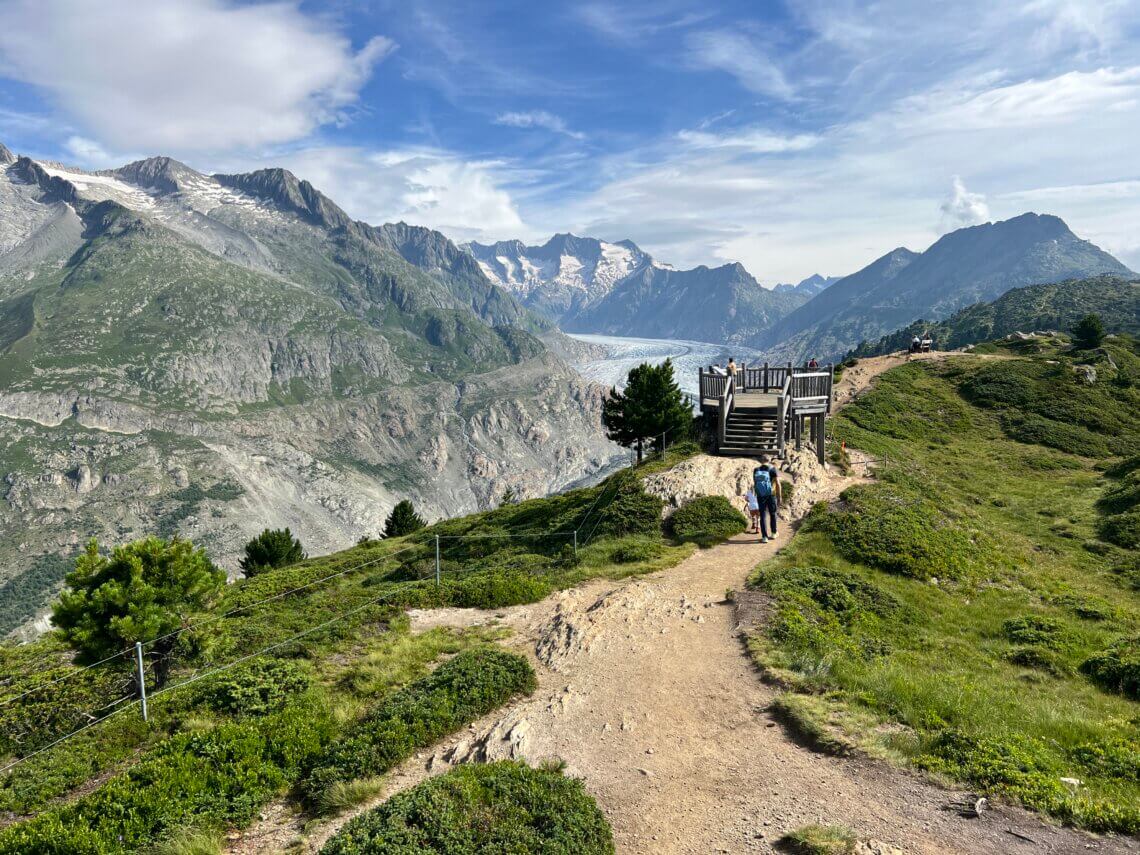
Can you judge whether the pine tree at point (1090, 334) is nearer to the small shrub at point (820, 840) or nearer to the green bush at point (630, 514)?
the green bush at point (630, 514)

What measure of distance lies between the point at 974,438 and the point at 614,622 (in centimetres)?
4421

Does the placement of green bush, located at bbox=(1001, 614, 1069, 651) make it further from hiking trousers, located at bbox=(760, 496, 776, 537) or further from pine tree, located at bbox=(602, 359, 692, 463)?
pine tree, located at bbox=(602, 359, 692, 463)

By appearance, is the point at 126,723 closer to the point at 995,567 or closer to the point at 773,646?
the point at 773,646

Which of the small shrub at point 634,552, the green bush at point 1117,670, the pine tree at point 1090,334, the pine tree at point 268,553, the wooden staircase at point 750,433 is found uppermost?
the pine tree at point 1090,334

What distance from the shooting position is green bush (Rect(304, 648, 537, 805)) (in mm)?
10188

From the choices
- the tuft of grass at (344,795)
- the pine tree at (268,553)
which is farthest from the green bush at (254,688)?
the pine tree at (268,553)

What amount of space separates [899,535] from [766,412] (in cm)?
1017

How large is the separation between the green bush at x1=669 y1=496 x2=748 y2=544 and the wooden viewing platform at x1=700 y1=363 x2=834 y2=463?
519cm

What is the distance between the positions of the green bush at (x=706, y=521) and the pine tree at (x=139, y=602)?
16694 mm

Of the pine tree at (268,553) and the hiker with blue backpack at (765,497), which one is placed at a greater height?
the hiker with blue backpack at (765,497)

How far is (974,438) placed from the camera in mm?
46531

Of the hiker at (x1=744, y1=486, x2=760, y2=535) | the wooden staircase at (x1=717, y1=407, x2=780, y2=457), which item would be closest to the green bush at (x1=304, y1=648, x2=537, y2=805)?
the hiker at (x1=744, y1=486, x2=760, y2=535)

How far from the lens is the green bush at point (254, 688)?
12.8 meters

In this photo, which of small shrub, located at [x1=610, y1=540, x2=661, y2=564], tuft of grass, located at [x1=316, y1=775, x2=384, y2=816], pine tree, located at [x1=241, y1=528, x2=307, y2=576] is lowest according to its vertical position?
pine tree, located at [x1=241, y1=528, x2=307, y2=576]
